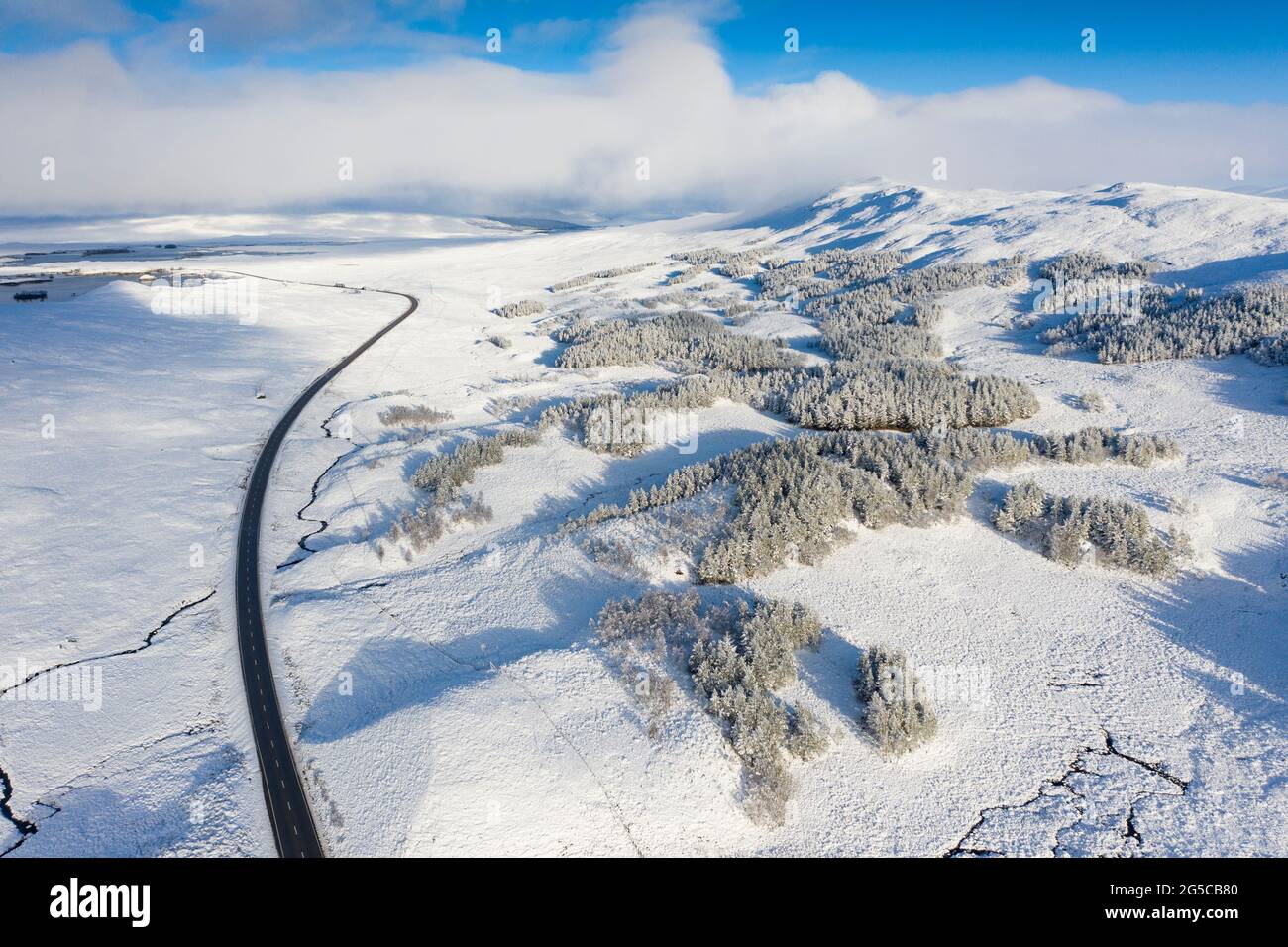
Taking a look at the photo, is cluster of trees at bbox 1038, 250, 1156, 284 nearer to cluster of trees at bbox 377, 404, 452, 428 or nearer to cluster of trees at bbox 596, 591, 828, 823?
cluster of trees at bbox 596, 591, 828, 823

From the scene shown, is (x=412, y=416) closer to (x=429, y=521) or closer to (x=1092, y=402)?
(x=429, y=521)

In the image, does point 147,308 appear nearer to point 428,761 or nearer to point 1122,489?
point 428,761

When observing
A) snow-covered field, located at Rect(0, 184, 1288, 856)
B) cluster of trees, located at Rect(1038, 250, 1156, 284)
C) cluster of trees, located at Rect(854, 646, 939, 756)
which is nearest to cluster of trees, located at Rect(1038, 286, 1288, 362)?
snow-covered field, located at Rect(0, 184, 1288, 856)

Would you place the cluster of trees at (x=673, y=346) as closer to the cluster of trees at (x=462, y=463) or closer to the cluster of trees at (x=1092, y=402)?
the cluster of trees at (x=462, y=463)

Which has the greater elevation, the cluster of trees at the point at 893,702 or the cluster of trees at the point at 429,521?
the cluster of trees at the point at 429,521

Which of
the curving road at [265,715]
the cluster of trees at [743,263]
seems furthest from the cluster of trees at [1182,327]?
the cluster of trees at [743,263]

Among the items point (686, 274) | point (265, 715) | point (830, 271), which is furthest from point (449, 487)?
point (686, 274)
